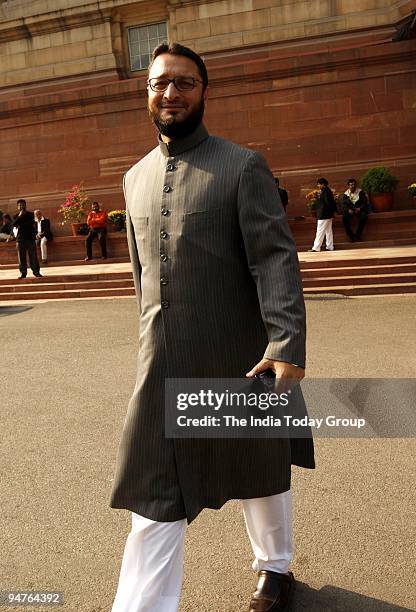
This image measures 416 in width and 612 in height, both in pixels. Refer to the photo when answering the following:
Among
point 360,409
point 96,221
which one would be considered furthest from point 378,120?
point 360,409

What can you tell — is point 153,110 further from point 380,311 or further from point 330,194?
point 330,194

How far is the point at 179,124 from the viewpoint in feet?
7.34

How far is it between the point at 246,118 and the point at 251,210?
18.4m

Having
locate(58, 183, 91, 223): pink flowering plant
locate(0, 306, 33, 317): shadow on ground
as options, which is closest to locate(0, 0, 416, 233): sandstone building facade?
locate(58, 183, 91, 223): pink flowering plant

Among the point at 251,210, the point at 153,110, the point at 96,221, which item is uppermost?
A: the point at 153,110

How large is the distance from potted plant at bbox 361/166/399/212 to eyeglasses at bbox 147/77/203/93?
50.8 ft

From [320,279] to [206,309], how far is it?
995 cm

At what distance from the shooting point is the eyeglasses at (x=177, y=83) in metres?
2.21

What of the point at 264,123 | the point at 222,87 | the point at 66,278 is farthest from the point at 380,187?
the point at 66,278

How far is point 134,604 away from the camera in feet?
6.78

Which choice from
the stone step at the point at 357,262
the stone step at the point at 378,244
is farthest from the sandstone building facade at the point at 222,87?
the stone step at the point at 357,262

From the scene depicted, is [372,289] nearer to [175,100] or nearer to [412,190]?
[412,190]

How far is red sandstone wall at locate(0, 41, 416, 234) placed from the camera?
1872cm

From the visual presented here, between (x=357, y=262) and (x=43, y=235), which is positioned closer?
(x=357, y=262)
